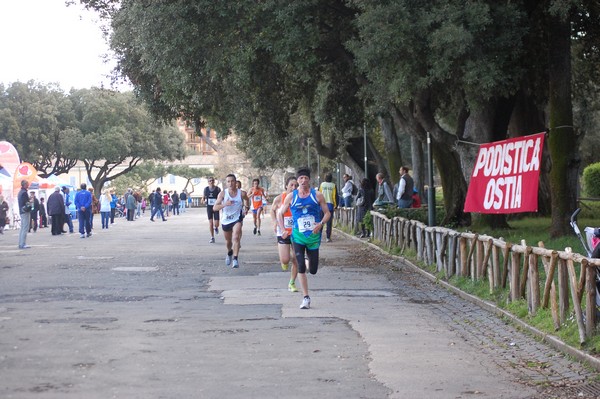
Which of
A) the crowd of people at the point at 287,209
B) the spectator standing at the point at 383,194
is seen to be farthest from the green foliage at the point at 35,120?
the spectator standing at the point at 383,194

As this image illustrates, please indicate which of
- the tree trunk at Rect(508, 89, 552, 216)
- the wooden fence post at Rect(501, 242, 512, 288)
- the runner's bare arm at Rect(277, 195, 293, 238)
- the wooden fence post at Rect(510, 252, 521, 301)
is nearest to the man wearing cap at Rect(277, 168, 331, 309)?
the runner's bare arm at Rect(277, 195, 293, 238)

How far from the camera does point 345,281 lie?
51.6 feet

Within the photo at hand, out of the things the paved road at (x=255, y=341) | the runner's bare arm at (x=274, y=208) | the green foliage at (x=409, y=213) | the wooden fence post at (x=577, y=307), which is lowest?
the paved road at (x=255, y=341)

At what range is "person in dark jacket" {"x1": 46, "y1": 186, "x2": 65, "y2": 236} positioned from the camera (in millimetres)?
33344

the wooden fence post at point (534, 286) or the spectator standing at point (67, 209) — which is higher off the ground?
the spectator standing at point (67, 209)

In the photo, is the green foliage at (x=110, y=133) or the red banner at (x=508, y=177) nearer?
the red banner at (x=508, y=177)

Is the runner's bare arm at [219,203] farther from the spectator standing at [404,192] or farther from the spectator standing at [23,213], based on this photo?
the spectator standing at [404,192]

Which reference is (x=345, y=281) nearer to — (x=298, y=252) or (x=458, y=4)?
(x=298, y=252)

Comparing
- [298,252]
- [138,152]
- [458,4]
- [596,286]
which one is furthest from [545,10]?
[138,152]

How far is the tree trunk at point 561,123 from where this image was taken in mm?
17719

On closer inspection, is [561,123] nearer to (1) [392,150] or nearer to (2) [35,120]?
(1) [392,150]

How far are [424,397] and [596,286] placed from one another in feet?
8.78

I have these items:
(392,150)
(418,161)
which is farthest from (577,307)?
(418,161)

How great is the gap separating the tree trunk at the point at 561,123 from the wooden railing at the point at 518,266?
8.73 ft
